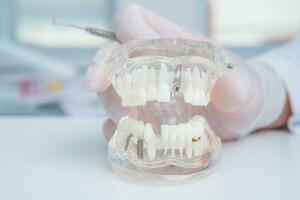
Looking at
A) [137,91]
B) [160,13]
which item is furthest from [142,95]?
[160,13]

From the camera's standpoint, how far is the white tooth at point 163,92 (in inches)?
16.3

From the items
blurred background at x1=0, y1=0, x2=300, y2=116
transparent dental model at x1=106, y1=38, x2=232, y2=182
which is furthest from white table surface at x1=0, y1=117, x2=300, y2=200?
blurred background at x1=0, y1=0, x2=300, y2=116

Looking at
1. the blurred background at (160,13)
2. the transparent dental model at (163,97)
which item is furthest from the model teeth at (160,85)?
the blurred background at (160,13)

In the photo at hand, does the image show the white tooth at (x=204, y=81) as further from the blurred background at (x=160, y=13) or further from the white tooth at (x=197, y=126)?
the blurred background at (x=160, y=13)

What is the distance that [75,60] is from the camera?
218 centimetres

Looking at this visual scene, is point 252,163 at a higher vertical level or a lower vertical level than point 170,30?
lower

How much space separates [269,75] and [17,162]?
303mm

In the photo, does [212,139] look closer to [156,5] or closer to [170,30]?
[170,30]

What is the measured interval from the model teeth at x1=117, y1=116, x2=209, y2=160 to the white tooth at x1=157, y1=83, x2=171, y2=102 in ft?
0.07

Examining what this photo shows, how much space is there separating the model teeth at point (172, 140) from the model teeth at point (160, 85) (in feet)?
0.07

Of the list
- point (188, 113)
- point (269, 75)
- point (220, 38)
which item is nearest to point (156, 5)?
point (220, 38)

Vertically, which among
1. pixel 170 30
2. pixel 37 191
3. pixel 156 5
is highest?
pixel 156 5

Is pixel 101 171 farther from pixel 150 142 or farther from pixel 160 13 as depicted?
pixel 160 13

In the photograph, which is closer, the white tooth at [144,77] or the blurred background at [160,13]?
the white tooth at [144,77]
